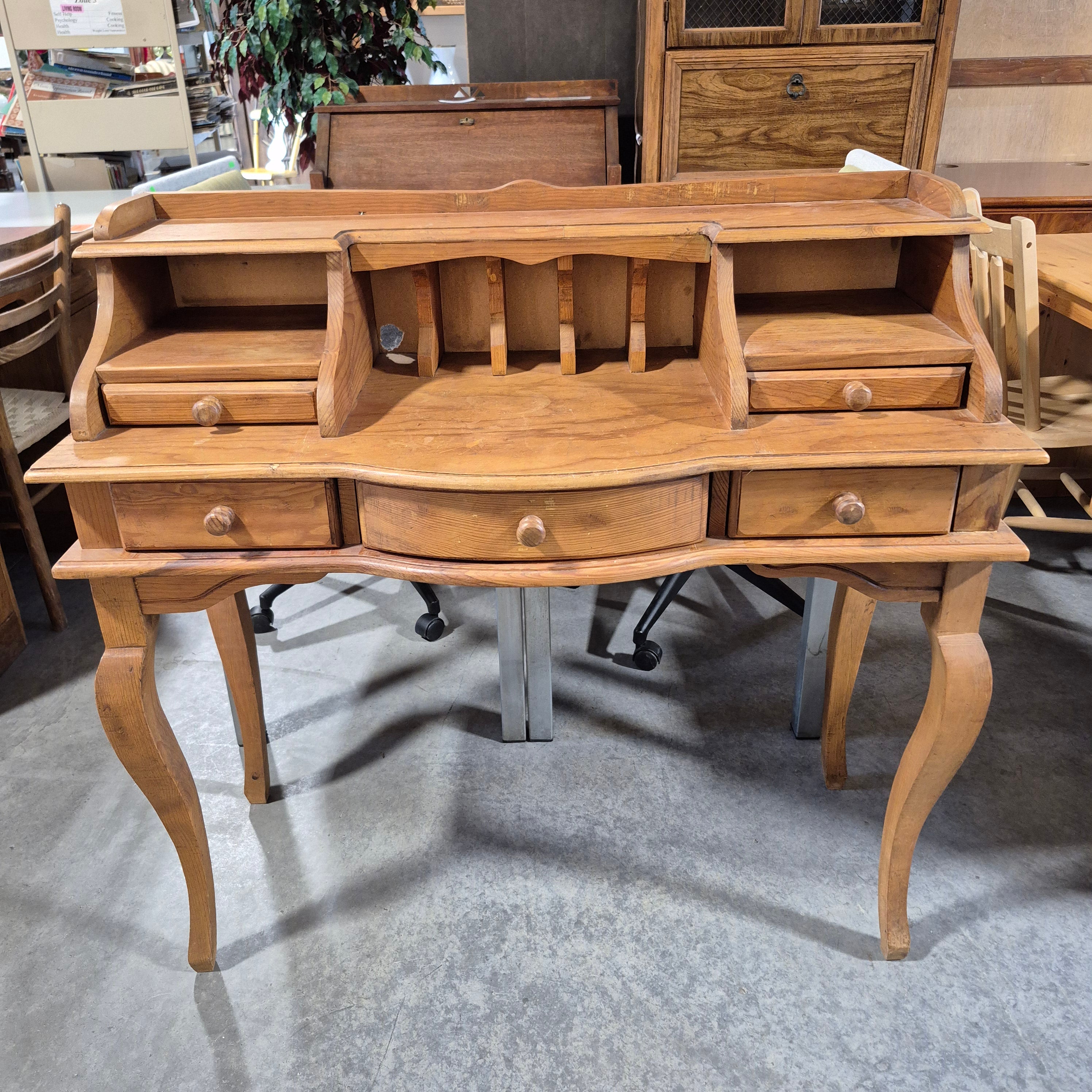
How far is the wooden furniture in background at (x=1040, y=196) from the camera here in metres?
3.00

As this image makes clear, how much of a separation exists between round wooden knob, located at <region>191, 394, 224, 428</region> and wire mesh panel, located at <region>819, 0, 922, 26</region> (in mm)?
2259

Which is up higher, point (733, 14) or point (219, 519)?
point (733, 14)

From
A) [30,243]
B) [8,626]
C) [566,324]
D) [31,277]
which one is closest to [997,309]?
[566,324]

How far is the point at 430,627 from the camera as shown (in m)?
2.41

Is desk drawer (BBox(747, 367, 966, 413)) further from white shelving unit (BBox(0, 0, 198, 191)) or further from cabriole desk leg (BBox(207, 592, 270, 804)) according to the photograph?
white shelving unit (BBox(0, 0, 198, 191))

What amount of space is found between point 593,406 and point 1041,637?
1.76 meters

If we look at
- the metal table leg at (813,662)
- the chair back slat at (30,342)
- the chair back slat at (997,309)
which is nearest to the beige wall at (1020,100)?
the chair back slat at (997,309)

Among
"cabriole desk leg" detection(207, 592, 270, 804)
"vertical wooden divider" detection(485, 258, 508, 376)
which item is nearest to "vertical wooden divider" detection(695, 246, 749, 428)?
"vertical wooden divider" detection(485, 258, 508, 376)

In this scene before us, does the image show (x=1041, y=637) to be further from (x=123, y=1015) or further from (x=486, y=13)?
(x=486, y=13)

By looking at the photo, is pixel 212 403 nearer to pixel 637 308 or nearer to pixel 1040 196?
pixel 637 308

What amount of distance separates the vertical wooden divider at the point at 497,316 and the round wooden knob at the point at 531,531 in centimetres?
37

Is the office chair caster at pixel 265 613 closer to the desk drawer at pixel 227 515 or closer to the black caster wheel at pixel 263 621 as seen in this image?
the black caster wheel at pixel 263 621

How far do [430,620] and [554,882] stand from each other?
0.89 m

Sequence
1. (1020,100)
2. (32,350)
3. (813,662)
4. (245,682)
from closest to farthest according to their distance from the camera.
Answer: (245,682) < (813,662) < (32,350) < (1020,100)
